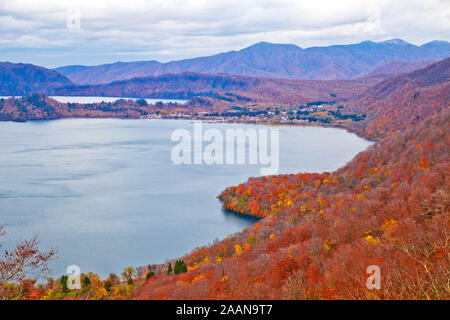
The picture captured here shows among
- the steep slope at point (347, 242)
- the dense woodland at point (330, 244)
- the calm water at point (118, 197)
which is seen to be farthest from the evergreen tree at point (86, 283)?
the calm water at point (118, 197)

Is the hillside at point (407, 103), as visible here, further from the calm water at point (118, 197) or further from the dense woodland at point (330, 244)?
the dense woodland at point (330, 244)

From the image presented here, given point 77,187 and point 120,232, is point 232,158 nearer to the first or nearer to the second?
point 77,187

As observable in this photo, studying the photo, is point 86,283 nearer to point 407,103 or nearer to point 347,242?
point 347,242

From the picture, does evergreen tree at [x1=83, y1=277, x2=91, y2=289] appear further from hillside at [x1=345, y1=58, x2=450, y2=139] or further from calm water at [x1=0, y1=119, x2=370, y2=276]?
hillside at [x1=345, y1=58, x2=450, y2=139]

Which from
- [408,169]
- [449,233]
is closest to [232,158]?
[408,169]

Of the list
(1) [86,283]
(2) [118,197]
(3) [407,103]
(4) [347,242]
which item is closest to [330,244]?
(4) [347,242]
